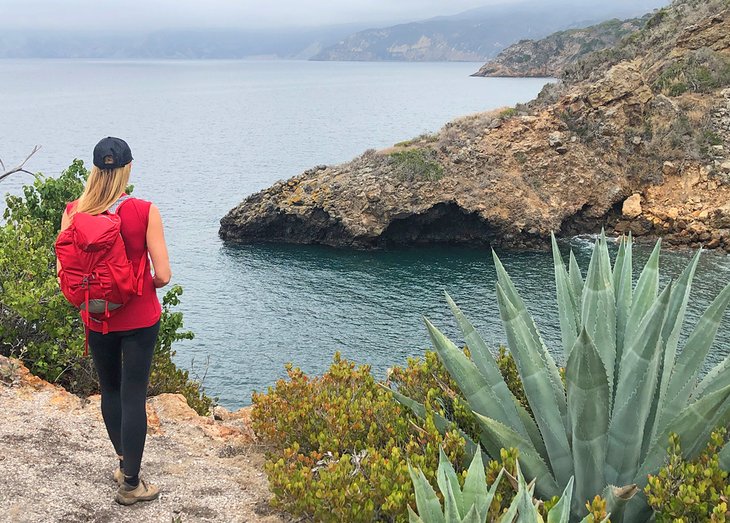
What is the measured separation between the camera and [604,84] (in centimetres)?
3634

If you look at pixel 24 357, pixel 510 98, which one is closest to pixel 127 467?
pixel 24 357

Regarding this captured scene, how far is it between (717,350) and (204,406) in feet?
48.1

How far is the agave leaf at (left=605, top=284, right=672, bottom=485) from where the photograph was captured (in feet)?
12.4

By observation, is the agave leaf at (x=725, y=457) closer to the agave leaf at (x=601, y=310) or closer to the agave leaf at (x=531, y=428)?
the agave leaf at (x=601, y=310)

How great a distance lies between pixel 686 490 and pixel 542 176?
32.8 metres

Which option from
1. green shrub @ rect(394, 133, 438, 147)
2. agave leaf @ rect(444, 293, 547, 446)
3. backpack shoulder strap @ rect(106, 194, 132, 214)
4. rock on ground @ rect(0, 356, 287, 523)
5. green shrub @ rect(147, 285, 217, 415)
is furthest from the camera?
green shrub @ rect(394, 133, 438, 147)

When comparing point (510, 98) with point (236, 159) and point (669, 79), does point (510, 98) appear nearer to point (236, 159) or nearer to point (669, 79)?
point (236, 159)

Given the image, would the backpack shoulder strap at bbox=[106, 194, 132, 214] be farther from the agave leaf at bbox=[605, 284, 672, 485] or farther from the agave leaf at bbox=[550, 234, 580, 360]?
the agave leaf at bbox=[605, 284, 672, 485]

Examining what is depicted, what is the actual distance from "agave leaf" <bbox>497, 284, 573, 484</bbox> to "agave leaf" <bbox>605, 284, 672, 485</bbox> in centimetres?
31

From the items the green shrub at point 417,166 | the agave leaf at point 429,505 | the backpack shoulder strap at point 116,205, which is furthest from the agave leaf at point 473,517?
the green shrub at point 417,166

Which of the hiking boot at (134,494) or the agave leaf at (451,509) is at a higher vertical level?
the agave leaf at (451,509)

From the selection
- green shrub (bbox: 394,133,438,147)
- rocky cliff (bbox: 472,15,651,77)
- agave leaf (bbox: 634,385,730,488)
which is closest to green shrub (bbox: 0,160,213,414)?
agave leaf (bbox: 634,385,730,488)

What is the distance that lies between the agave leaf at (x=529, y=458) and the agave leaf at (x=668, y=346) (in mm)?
567

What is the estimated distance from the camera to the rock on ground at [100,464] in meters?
4.70
